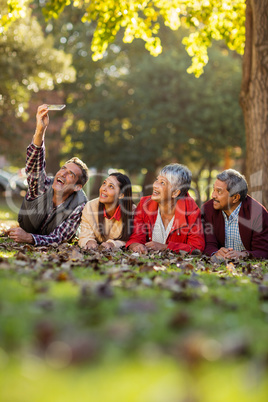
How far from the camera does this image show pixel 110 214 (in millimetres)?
7883

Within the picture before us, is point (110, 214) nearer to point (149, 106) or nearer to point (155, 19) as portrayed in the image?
point (155, 19)

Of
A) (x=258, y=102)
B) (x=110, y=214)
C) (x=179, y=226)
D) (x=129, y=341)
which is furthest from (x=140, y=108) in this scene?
(x=129, y=341)

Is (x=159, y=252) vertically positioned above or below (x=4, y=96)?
below

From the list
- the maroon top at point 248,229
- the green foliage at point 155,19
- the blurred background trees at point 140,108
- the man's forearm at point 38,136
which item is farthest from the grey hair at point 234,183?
the blurred background trees at point 140,108

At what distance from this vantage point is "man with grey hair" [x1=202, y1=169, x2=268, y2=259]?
7379 millimetres

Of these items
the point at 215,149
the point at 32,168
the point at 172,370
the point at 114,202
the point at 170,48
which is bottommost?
the point at 172,370

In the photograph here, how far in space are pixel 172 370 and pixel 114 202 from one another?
564 cm

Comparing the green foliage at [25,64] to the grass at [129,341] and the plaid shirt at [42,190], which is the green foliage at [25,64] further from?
the grass at [129,341]

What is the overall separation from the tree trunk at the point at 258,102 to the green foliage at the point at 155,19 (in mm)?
2300

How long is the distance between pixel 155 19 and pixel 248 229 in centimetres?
682

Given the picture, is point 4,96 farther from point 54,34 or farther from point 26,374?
point 26,374

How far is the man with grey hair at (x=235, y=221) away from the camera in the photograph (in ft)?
24.2

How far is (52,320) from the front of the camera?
9.11 feet

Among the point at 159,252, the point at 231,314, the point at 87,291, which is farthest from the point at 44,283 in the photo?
the point at 159,252
